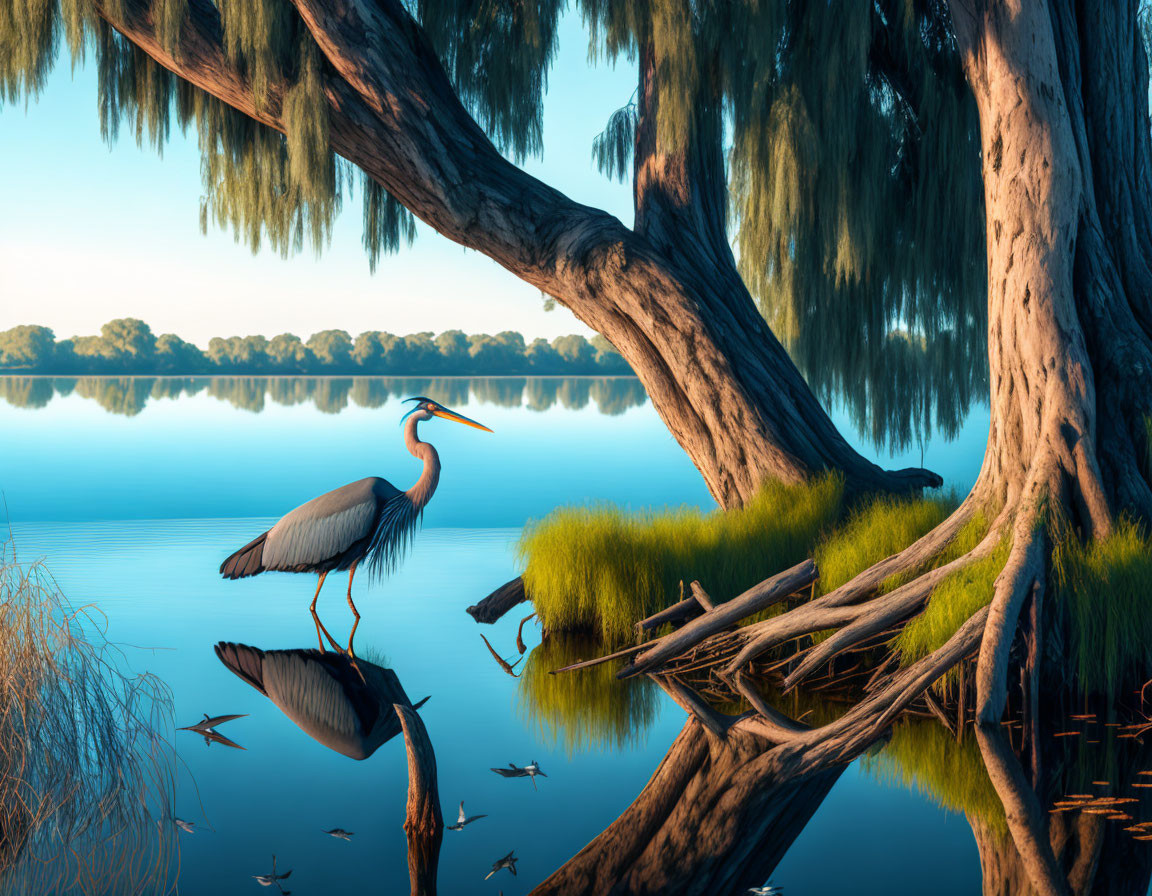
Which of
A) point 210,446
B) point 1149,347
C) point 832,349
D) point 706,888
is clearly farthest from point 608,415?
point 706,888

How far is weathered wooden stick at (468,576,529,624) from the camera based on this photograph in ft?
14.7

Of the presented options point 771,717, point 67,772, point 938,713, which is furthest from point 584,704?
point 67,772

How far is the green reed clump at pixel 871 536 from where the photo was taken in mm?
3652

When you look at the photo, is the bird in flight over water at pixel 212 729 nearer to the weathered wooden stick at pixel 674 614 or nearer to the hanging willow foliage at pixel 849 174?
the weathered wooden stick at pixel 674 614

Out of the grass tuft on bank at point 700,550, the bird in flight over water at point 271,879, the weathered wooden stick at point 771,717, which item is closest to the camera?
the bird in flight over water at point 271,879

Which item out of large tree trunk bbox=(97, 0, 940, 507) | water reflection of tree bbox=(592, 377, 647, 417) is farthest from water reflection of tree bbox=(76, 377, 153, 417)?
large tree trunk bbox=(97, 0, 940, 507)

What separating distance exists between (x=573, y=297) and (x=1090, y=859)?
2.89m

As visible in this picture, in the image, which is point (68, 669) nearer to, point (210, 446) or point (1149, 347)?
point (1149, 347)

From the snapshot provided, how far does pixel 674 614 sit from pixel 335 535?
65.7 inches

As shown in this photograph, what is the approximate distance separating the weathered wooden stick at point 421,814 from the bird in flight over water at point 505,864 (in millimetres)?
118

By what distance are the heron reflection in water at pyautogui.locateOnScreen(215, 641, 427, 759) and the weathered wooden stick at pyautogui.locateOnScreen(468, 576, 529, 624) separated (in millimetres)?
769

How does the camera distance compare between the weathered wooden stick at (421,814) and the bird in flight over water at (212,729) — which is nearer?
the weathered wooden stick at (421,814)

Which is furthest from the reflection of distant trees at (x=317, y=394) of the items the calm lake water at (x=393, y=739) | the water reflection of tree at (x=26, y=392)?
the calm lake water at (x=393, y=739)

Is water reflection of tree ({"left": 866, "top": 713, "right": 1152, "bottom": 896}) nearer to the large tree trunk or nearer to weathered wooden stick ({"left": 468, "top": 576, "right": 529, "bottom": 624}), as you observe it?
the large tree trunk
